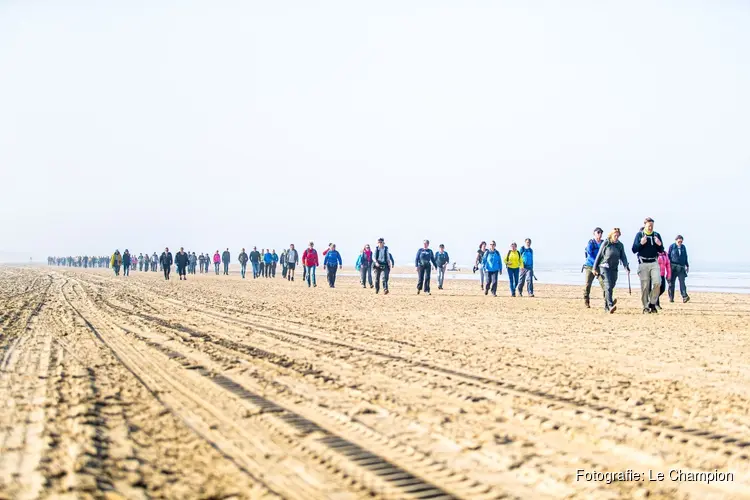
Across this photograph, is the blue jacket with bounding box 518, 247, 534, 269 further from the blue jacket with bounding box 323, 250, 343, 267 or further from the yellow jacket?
the blue jacket with bounding box 323, 250, 343, 267

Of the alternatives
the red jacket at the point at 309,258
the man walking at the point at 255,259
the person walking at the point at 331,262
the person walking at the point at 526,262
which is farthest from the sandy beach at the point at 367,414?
the man walking at the point at 255,259

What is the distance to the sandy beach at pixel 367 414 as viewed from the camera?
362 cm

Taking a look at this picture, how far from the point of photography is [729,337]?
1048cm

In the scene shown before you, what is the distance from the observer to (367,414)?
508 centimetres

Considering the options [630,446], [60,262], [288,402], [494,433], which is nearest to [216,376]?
[288,402]

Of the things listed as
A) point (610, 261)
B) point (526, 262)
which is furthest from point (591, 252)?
point (526, 262)

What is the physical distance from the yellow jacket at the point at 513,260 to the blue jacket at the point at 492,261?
0.61 meters

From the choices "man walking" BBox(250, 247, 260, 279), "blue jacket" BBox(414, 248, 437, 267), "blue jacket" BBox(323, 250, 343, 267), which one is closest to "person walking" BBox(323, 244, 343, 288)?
"blue jacket" BBox(323, 250, 343, 267)

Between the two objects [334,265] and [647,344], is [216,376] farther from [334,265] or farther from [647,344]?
[334,265]

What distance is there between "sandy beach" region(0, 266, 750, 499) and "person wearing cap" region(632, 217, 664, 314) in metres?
3.75

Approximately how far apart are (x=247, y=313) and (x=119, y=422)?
940 centimetres

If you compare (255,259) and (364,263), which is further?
(255,259)

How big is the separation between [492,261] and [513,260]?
100 centimetres

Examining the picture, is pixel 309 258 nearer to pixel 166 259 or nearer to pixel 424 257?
pixel 424 257
